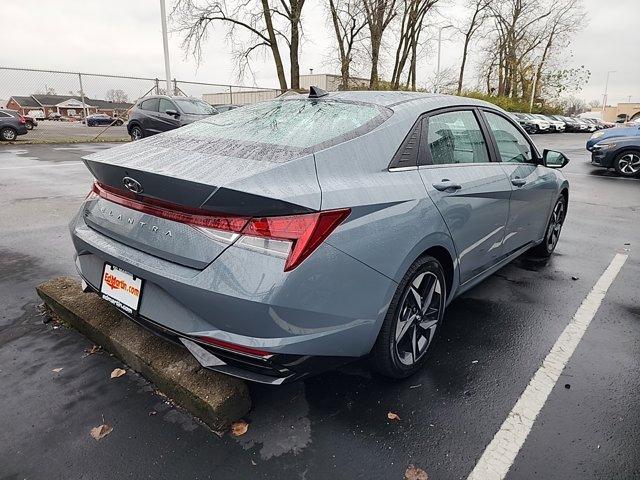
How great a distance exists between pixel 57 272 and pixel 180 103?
1120 cm

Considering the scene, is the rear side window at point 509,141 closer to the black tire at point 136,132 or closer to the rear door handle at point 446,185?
the rear door handle at point 446,185

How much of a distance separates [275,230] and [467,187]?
4.91 ft

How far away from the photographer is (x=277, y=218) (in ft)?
5.70

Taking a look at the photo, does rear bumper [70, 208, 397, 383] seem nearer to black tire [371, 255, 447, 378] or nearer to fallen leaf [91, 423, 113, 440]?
black tire [371, 255, 447, 378]

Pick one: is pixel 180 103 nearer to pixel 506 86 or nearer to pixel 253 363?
pixel 253 363

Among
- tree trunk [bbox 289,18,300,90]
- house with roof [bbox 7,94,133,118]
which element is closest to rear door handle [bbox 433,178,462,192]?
house with roof [bbox 7,94,133,118]

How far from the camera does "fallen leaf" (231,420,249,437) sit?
2.06 metres

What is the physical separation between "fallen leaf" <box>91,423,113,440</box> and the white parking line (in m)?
1.60

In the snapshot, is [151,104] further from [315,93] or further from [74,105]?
[315,93]

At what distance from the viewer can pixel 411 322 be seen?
8.08 feet

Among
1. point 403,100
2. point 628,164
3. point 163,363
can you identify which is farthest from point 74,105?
point 163,363

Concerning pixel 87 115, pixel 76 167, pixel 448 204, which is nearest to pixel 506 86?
pixel 87 115

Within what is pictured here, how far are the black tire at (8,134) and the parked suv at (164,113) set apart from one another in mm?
4656

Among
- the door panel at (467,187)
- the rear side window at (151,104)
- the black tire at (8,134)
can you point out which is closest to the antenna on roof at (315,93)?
the door panel at (467,187)
